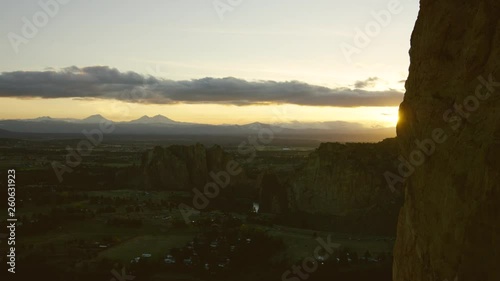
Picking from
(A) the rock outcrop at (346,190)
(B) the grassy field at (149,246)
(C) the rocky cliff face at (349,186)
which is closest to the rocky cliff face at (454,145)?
(B) the grassy field at (149,246)

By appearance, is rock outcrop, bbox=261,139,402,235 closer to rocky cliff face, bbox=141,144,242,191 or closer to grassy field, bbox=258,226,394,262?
grassy field, bbox=258,226,394,262

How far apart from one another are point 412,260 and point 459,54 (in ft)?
13.8

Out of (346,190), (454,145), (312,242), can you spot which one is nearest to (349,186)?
(346,190)

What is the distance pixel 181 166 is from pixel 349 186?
43.2 metres

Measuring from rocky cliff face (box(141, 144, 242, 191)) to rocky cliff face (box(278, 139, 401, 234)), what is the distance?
30.0 meters

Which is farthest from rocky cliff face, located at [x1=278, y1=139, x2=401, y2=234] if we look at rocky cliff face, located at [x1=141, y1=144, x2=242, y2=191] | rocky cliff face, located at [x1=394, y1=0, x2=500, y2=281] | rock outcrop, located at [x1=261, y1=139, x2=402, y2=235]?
rocky cliff face, located at [x1=394, y1=0, x2=500, y2=281]

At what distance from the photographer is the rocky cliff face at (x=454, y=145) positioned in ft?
26.8

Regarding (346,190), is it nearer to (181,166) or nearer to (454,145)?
(181,166)

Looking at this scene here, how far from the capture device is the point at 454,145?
29.4ft

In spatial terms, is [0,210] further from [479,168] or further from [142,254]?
[479,168]

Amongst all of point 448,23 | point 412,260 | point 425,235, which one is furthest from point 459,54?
point 412,260

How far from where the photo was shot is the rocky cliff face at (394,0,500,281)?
816 cm

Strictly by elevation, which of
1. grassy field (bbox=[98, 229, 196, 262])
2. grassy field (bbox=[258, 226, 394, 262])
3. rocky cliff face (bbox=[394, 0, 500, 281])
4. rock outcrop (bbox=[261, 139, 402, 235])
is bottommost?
grassy field (bbox=[98, 229, 196, 262])

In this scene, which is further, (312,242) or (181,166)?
(181,166)
